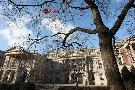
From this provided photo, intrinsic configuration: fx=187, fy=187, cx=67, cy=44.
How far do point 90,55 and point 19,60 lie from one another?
847 inches

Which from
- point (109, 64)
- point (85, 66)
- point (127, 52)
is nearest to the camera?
point (109, 64)

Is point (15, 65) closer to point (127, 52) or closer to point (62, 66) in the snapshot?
point (62, 66)

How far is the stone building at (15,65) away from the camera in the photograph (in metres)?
52.0

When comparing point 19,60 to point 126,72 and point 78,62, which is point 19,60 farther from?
point 126,72

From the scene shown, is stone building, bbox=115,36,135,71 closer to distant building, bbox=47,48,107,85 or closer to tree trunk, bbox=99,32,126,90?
distant building, bbox=47,48,107,85

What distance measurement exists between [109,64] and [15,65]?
53.0 m

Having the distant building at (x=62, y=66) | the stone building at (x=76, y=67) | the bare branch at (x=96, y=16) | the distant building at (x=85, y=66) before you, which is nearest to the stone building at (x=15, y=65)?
the distant building at (x=62, y=66)

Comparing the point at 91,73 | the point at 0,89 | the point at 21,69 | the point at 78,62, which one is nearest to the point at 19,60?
the point at 21,69

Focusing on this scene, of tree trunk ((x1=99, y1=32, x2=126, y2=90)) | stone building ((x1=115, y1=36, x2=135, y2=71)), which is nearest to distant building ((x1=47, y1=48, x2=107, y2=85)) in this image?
stone building ((x1=115, y1=36, x2=135, y2=71))

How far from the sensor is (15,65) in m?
57.6

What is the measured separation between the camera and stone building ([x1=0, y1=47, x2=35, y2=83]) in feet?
171

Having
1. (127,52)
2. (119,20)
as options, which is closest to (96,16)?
(119,20)

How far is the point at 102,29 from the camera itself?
882 cm

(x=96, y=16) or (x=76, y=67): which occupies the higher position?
(x=76, y=67)
